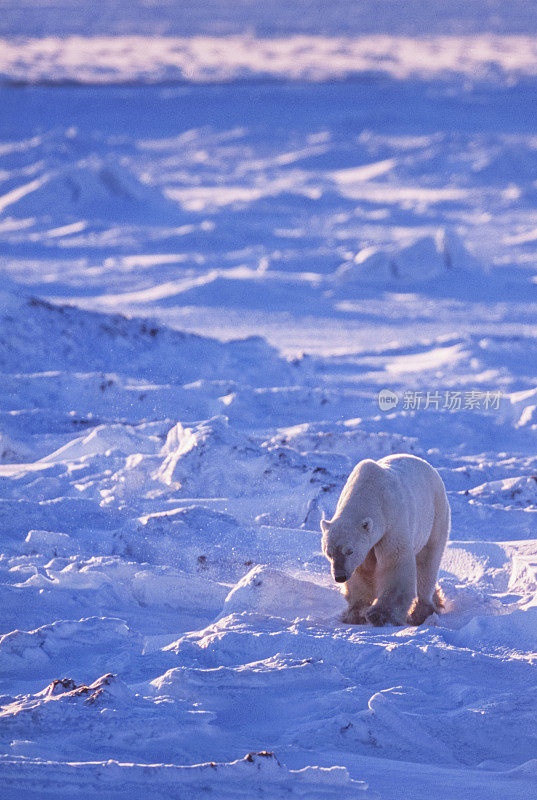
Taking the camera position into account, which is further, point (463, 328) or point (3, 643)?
point (463, 328)

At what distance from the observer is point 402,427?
7996 millimetres

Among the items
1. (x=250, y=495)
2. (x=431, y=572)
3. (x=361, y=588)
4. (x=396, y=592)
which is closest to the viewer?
(x=396, y=592)

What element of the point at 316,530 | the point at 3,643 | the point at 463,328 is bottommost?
the point at 463,328

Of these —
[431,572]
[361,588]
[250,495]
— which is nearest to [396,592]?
[361,588]

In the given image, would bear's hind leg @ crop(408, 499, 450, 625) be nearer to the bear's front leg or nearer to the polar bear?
the polar bear

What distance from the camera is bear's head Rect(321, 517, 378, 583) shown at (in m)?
3.92

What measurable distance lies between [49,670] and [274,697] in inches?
32.8

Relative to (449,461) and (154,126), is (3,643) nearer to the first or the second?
(449,461)

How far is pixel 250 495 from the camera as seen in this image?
5816 millimetres

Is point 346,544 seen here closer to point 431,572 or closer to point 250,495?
point 431,572

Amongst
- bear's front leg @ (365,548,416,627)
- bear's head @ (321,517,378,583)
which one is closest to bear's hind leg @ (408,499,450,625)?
bear's front leg @ (365,548,416,627)

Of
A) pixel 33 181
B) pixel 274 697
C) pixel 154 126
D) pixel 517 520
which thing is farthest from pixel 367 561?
pixel 154 126

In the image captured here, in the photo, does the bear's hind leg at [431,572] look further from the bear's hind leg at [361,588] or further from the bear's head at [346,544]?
the bear's head at [346,544]

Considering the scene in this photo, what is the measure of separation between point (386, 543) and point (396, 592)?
197mm
